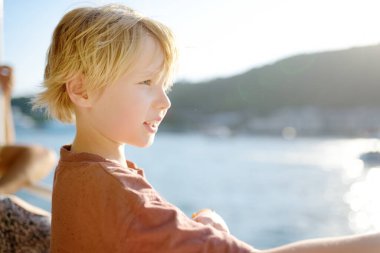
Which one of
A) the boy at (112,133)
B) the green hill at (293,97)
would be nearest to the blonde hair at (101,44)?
the boy at (112,133)

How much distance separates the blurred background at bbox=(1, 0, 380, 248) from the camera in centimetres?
150

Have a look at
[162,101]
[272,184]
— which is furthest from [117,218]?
[272,184]

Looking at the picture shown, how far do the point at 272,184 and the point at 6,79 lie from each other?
53.5 feet

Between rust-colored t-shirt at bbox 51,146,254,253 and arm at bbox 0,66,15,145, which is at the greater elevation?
arm at bbox 0,66,15,145

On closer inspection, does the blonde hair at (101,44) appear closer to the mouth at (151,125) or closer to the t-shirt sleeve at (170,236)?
the mouth at (151,125)

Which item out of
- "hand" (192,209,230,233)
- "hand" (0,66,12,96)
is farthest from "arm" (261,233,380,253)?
"hand" (0,66,12,96)

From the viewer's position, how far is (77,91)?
581 mm

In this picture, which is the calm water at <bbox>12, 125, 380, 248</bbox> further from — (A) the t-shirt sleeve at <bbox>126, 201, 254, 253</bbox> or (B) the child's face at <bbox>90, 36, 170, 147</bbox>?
(A) the t-shirt sleeve at <bbox>126, 201, 254, 253</bbox>

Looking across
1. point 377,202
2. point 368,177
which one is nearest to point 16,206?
point 377,202

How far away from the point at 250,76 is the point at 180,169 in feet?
19.0

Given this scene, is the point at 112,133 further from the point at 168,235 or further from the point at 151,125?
the point at 168,235

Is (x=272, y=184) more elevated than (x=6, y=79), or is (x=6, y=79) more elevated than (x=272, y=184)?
(x=272, y=184)

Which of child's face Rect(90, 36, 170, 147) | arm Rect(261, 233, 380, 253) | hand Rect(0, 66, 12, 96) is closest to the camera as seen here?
arm Rect(261, 233, 380, 253)

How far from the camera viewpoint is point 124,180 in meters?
0.46
